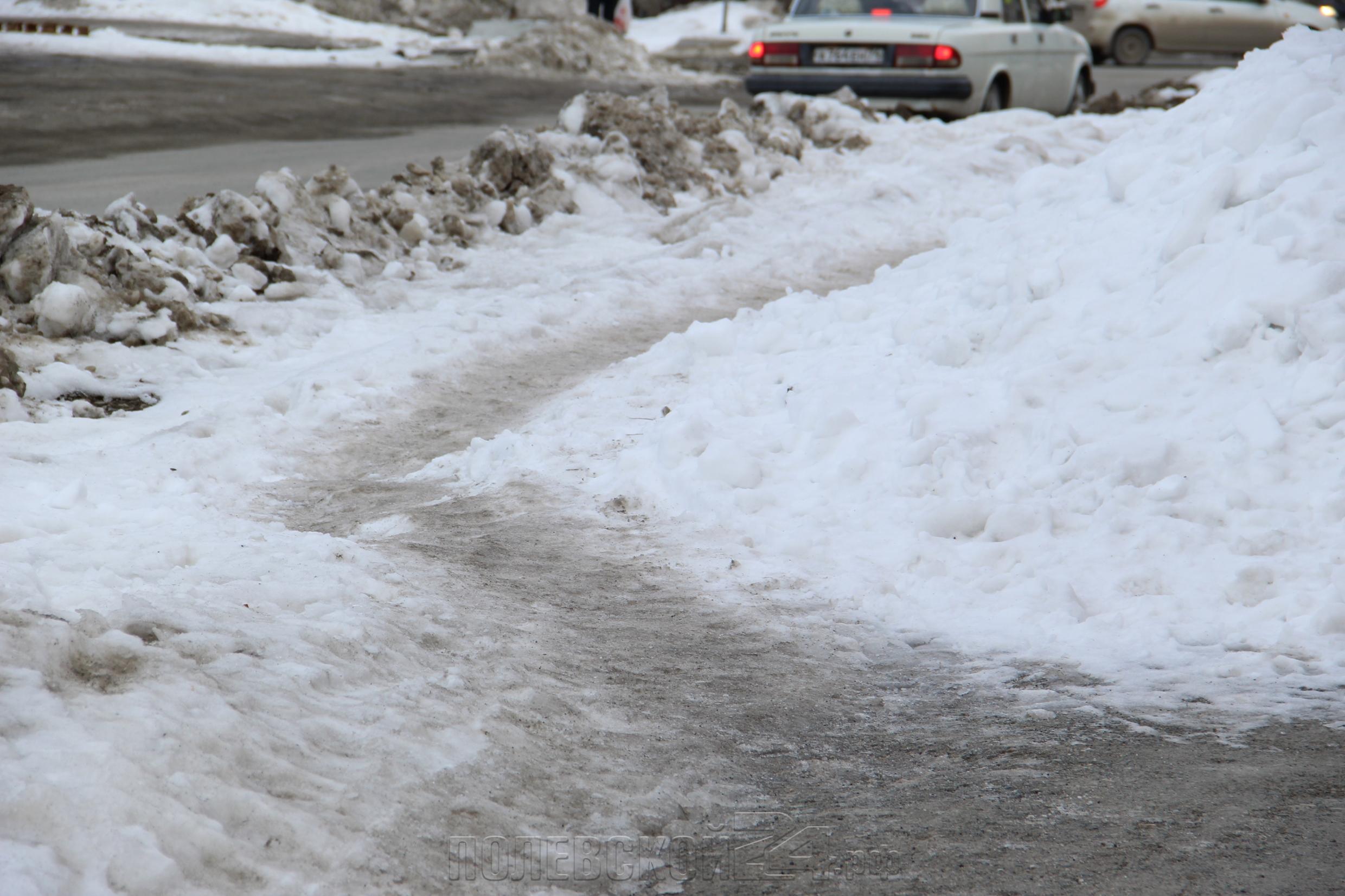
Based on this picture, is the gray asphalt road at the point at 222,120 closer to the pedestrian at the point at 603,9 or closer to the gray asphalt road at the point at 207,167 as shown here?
the gray asphalt road at the point at 207,167

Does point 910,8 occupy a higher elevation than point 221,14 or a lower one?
lower

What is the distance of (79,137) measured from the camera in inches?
394

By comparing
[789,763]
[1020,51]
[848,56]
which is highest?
[1020,51]

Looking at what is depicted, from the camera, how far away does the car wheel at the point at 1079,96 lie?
509 inches

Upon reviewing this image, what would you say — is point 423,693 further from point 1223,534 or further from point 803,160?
point 803,160

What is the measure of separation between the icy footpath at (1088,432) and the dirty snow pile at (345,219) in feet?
6.89

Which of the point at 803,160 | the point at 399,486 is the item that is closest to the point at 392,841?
the point at 399,486

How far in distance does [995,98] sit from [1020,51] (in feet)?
1.59

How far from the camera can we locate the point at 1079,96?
43.5 ft

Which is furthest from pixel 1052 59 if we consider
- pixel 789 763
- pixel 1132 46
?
pixel 789 763

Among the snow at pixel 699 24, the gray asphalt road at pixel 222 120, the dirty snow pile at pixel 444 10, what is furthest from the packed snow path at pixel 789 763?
the dirty snow pile at pixel 444 10

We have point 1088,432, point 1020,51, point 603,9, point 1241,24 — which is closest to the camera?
point 1088,432

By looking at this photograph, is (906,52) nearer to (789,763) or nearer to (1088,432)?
(1088,432)

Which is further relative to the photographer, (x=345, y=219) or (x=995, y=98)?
(x=995, y=98)
